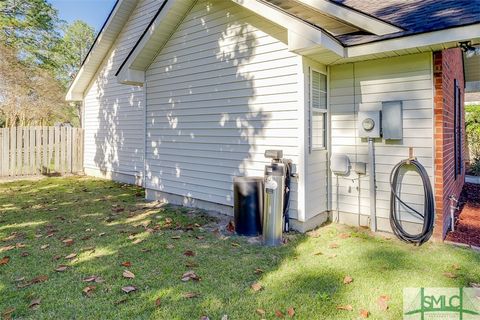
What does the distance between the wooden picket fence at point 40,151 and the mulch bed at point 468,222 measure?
12006 mm

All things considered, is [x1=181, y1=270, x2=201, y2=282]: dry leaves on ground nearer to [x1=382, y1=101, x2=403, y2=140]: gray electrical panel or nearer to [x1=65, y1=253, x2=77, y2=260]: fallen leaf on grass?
[x1=65, y1=253, x2=77, y2=260]: fallen leaf on grass

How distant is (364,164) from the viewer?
16.9 feet

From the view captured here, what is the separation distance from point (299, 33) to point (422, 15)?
6.06 feet

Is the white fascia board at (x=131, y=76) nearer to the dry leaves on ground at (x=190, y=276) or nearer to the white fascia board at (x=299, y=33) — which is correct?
the white fascia board at (x=299, y=33)

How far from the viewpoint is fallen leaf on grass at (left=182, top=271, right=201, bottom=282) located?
3552 millimetres

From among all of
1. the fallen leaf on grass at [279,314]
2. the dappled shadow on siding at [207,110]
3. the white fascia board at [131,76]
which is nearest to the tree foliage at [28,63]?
the white fascia board at [131,76]

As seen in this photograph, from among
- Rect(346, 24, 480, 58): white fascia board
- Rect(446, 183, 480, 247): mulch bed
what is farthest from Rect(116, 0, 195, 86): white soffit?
Rect(446, 183, 480, 247): mulch bed

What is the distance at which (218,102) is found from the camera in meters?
6.14

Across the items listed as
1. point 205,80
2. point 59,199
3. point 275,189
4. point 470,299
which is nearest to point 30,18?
point 59,199

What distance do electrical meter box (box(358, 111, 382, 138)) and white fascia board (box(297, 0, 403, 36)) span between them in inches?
45.4

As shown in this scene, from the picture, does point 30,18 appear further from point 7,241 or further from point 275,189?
point 275,189

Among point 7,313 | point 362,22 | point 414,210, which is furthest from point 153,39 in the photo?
point 414,210

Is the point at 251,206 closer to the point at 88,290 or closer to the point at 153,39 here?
the point at 88,290

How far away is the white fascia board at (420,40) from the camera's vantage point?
152 inches
